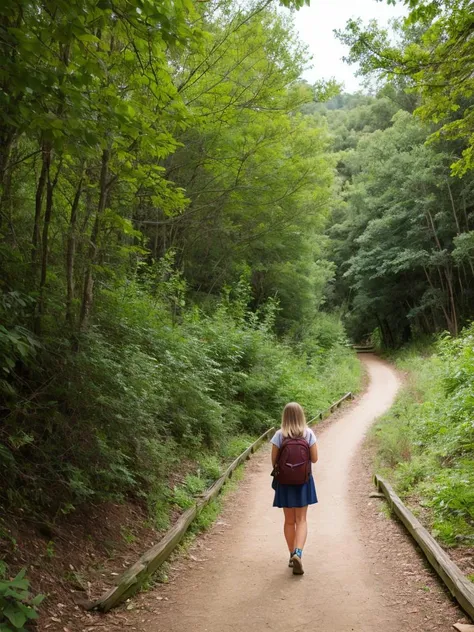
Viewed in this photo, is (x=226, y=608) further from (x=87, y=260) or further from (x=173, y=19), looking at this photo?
(x=173, y=19)

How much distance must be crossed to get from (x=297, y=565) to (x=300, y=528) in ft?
1.23

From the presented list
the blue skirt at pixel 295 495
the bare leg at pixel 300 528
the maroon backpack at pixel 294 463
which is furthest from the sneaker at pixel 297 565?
the maroon backpack at pixel 294 463

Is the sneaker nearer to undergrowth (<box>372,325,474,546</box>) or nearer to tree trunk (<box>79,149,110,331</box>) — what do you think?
undergrowth (<box>372,325,474,546</box>)

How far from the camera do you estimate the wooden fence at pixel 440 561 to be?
3.84 meters

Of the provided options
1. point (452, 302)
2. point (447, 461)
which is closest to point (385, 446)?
point (447, 461)

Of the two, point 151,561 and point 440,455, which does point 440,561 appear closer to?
point 151,561

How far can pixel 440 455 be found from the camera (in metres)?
7.71

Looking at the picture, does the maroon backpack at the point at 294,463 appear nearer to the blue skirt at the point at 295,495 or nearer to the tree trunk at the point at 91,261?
the blue skirt at the point at 295,495

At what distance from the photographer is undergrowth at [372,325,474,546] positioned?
219 inches

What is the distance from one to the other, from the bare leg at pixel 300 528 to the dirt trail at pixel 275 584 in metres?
0.34

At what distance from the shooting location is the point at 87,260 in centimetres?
576

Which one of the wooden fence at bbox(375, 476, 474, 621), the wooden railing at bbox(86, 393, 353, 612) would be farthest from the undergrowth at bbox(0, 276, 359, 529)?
the wooden fence at bbox(375, 476, 474, 621)

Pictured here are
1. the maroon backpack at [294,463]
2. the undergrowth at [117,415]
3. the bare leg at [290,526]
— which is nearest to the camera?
the undergrowth at [117,415]

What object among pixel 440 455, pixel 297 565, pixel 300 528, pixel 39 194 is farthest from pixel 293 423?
pixel 440 455
